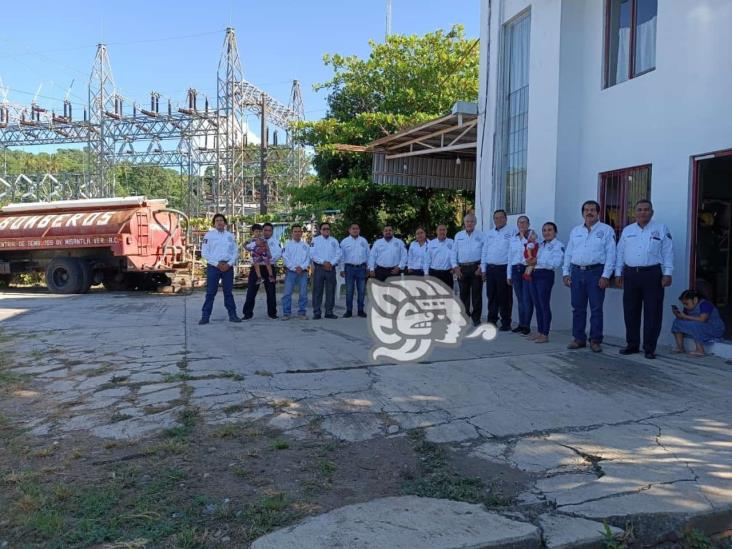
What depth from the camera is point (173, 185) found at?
69.8m

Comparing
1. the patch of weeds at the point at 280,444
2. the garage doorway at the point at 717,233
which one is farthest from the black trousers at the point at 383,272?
the patch of weeds at the point at 280,444

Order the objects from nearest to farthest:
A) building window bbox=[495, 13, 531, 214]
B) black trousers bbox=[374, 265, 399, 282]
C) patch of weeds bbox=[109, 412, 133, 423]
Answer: patch of weeds bbox=[109, 412, 133, 423] < building window bbox=[495, 13, 531, 214] < black trousers bbox=[374, 265, 399, 282]

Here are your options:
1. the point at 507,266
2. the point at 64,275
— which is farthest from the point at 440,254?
the point at 64,275

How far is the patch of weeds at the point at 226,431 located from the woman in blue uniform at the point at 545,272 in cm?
456

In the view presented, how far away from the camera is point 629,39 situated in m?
7.85

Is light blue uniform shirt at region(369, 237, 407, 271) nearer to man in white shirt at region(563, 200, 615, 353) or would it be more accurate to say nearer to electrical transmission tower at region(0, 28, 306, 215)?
man in white shirt at region(563, 200, 615, 353)

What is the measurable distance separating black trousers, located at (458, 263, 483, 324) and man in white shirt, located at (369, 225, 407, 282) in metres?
1.33

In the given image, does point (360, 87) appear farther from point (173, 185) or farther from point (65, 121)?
point (173, 185)

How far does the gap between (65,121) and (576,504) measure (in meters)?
41.3

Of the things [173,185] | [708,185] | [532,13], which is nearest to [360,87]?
[532,13]

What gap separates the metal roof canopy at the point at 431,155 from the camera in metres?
11.3

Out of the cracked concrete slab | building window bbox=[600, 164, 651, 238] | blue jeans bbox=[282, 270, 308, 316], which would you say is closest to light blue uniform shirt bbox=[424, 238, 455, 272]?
blue jeans bbox=[282, 270, 308, 316]

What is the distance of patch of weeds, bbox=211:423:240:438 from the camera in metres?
4.13

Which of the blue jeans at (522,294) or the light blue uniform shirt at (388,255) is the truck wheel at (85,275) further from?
the blue jeans at (522,294)
